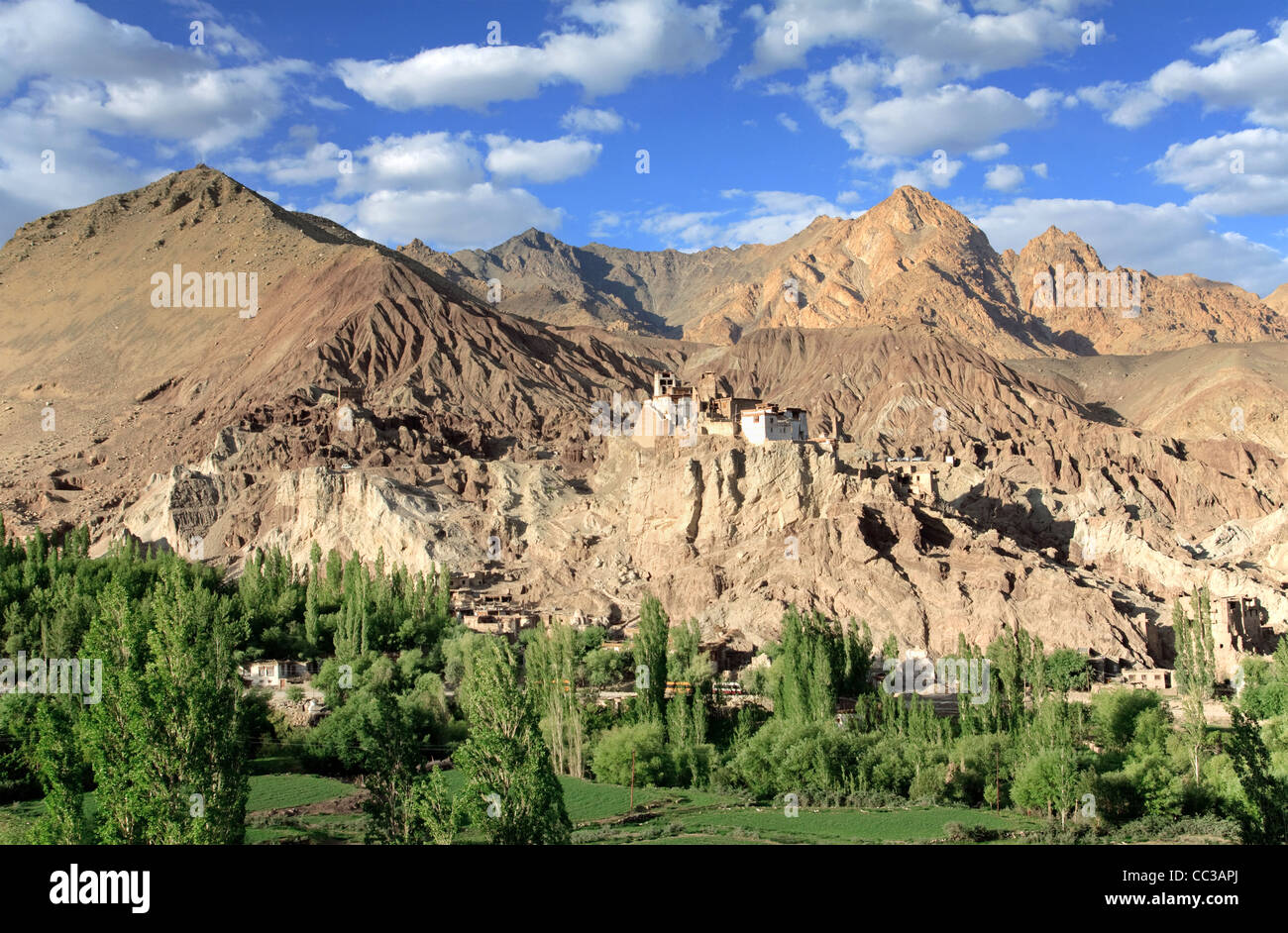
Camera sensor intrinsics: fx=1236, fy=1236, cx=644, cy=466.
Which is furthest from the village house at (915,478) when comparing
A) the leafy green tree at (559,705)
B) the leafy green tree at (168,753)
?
the leafy green tree at (168,753)

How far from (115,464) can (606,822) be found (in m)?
76.3

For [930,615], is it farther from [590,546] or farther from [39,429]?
[39,429]

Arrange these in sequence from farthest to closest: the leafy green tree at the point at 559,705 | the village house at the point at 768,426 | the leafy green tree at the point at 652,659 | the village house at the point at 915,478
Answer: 1. the village house at the point at 768,426
2. the village house at the point at 915,478
3. the leafy green tree at the point at 652,659
4. the leafy green tree at the point at 559,705

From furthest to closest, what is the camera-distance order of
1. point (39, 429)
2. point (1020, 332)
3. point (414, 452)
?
point (1020, 332), point (39, 429), point (414, 452)

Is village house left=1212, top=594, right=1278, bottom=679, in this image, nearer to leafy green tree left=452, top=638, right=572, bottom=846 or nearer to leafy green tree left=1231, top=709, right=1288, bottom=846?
leafy green tree left=1231, top=709, right=1288, bottom=846

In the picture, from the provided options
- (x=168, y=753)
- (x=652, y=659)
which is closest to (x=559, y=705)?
(x=652, y=659)

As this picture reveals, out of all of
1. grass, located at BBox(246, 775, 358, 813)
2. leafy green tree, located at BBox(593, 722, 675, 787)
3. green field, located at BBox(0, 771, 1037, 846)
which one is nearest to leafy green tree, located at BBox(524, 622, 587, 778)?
leafy green tree, located at BBox(593, 722, 675, 787)

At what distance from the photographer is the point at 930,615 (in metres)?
55.9

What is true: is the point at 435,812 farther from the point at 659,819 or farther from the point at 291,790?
the point at 291,790

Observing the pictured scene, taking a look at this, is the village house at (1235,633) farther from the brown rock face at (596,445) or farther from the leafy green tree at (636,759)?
the leafy green tree at (636,759)

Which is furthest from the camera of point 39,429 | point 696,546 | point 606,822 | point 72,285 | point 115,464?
point 72,285

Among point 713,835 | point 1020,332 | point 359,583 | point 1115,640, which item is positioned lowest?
point 713,835

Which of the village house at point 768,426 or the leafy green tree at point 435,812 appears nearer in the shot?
the leafy green tree at point 435,812
